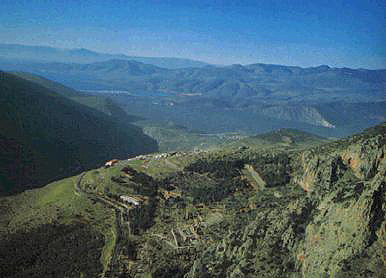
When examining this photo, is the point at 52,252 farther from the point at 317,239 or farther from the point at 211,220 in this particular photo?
the point at 317,239

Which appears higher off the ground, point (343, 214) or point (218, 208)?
point (343, 214)

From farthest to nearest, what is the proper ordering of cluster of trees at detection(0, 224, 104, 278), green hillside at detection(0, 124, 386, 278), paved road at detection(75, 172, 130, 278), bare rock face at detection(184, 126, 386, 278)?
cluster of trees at detection(0, 224, 104, 278), paved road at detection(75, 172, 130, 278), green hillside at detection(0, 124, 386, 278), bare rock face at detection(184, 126, 386, 278)

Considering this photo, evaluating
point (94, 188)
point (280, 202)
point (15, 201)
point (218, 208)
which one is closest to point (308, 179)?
point (280, 202)

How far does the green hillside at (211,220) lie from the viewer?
63.9 m

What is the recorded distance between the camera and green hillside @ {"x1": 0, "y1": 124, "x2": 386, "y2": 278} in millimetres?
63906

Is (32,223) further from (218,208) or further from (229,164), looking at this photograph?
(229,164)

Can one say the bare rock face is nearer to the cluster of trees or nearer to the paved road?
the paved road

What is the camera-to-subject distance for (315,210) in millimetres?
76750

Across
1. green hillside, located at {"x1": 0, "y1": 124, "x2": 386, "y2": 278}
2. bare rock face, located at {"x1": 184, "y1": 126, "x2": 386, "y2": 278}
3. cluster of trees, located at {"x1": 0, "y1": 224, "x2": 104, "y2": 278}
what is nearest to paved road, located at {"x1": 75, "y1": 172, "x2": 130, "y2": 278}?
green hillside, located at {"x1": 0, "y1": 124, "x2": 386, "y2": 278}

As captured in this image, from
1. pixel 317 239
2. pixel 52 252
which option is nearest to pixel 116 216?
pixel 52 252

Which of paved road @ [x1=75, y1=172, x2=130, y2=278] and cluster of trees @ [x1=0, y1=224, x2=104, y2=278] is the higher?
paved road @ [x1=75, y1=172, x2=130, y2=278]

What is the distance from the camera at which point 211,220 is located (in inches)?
4353

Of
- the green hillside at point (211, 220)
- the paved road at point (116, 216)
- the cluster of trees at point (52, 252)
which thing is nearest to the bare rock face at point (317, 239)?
the green hillside at point (211, 220)

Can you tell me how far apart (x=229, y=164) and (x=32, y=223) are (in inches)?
3172
